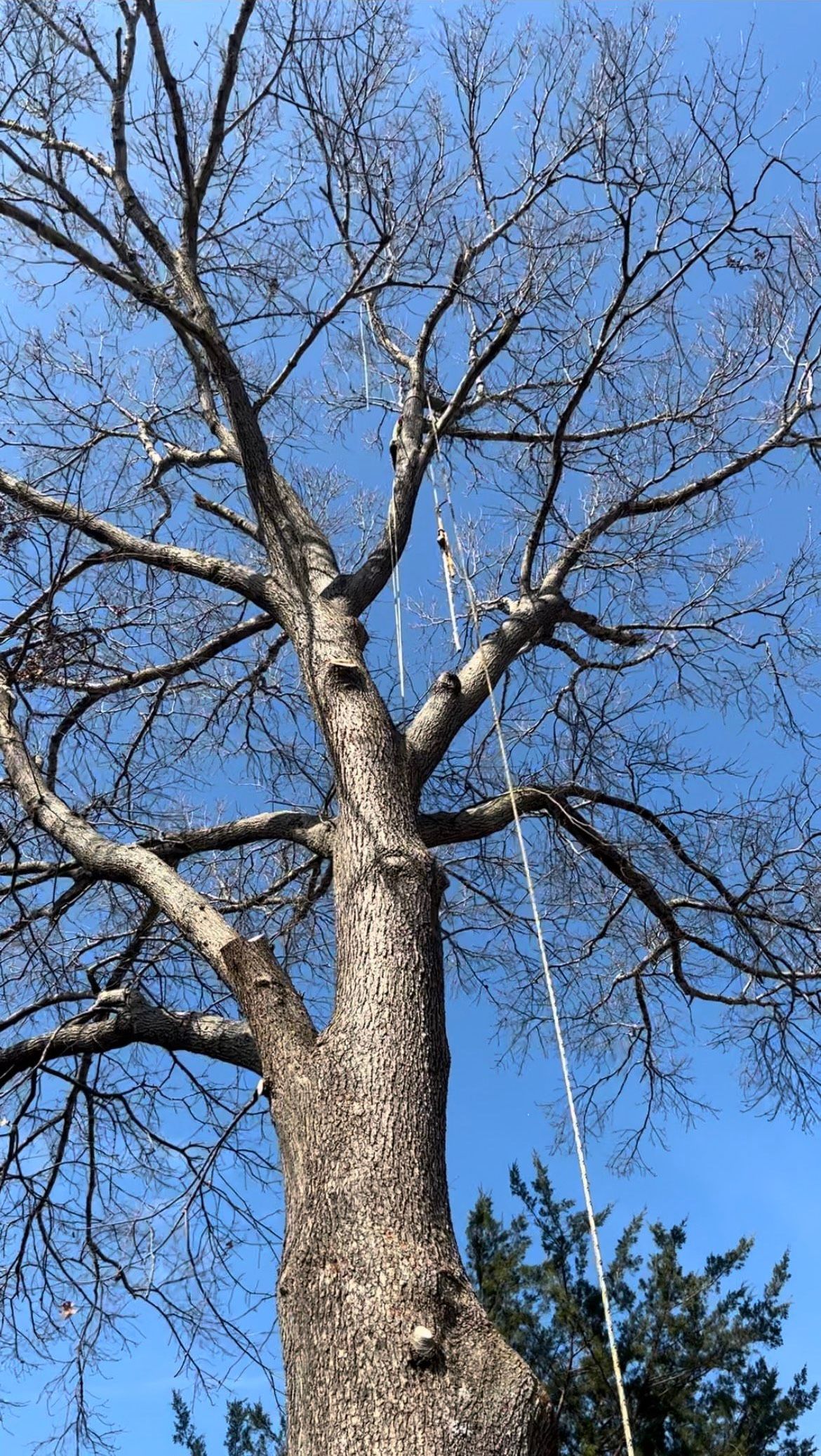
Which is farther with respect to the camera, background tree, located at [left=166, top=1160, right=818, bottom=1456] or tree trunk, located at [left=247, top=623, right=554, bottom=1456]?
background tree, located at [left=166, top=1160, right=818, bottom=1456]

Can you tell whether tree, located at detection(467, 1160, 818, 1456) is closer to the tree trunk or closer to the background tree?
the background tree

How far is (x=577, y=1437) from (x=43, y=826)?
13.5ft

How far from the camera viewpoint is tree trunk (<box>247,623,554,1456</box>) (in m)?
1.86

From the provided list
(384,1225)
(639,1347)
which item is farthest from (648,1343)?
(384,1225)

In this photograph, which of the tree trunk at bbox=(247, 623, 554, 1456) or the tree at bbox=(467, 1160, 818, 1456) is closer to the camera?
the tree trunk at bbox=(247, 623, 554, 1456)

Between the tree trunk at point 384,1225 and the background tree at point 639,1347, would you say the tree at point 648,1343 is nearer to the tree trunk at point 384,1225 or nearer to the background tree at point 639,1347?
the background tree at point 639,1347

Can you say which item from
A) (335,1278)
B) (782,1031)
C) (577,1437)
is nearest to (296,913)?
(782,1031)

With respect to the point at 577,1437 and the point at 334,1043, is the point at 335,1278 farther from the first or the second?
the point at 577,1437

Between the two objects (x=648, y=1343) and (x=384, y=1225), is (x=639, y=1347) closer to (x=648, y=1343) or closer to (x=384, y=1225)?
(x=648, y=1343)

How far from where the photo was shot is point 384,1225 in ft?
6.83

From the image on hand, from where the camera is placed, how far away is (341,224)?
4.82 meters

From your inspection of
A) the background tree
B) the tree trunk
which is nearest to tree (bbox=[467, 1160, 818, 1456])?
the background tree

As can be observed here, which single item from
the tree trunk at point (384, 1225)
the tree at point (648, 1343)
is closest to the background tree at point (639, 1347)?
the tree at point (648, 1343)

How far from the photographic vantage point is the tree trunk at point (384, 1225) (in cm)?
186
